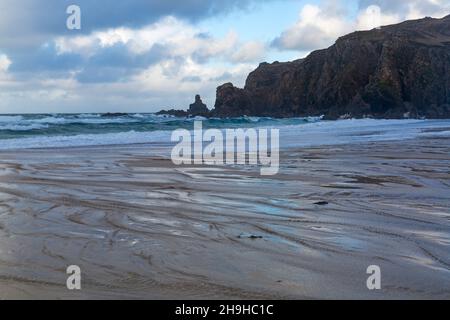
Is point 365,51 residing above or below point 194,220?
above

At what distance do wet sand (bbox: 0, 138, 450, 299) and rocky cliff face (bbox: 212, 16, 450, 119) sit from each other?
4603 centimetres

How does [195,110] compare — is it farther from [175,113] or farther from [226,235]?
[226,235]

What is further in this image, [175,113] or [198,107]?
[198,107]

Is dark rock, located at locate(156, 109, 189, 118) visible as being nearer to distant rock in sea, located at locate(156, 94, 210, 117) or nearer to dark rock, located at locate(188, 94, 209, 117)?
distant rock in sea, located at locate(156, 94, 210, 117)

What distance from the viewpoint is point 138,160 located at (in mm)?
12586

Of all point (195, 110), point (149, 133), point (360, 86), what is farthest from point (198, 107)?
point (149, 133)

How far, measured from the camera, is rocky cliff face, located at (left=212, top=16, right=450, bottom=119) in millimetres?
56344

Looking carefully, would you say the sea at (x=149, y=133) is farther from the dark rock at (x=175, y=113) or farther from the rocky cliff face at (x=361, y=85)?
the dark rock at (x=175, y=113)

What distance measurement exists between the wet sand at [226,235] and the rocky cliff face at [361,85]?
151 ft

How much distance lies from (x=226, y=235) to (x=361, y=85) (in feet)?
195

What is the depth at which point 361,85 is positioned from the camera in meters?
61.4

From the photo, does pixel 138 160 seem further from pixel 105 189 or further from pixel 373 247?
pixel 373 247
